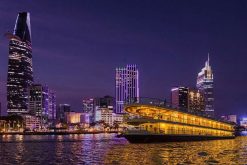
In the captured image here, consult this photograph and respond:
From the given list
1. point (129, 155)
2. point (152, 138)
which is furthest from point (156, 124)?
point (129, 155)

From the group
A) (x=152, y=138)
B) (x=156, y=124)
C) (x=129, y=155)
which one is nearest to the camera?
(x=129, y=155)

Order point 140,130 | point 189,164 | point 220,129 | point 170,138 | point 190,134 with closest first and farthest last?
1. point 189,164
2. point 140,130
3. point 170,138
4. point 190,134
5. point 220,129

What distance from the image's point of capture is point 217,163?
45.8 m

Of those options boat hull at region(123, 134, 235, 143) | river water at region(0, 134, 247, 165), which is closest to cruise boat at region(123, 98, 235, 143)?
boat hull at region(123, 134, 235, 143)

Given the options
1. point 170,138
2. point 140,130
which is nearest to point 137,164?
point 140,130

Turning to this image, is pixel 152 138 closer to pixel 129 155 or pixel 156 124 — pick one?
pixel 156 124

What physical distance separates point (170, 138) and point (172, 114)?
5.68m

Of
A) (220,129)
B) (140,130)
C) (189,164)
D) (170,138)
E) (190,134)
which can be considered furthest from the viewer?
(220,129)

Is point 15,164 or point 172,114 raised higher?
point 172,114

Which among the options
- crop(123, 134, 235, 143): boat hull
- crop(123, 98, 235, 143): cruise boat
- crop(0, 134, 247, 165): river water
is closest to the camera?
crop(0, 134, 247, 165): river water

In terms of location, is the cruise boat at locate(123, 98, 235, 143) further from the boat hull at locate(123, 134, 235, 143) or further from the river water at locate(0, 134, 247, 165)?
the river water at locate(0, 134, 247, 165)

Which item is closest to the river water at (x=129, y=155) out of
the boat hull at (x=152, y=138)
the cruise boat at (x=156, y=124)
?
the boat hull at (x=152, y=138)

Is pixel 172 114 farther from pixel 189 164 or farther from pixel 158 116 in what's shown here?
pixel 189 164

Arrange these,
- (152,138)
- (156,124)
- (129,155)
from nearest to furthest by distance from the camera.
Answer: (129,155)
(152,138)
(156,124)
